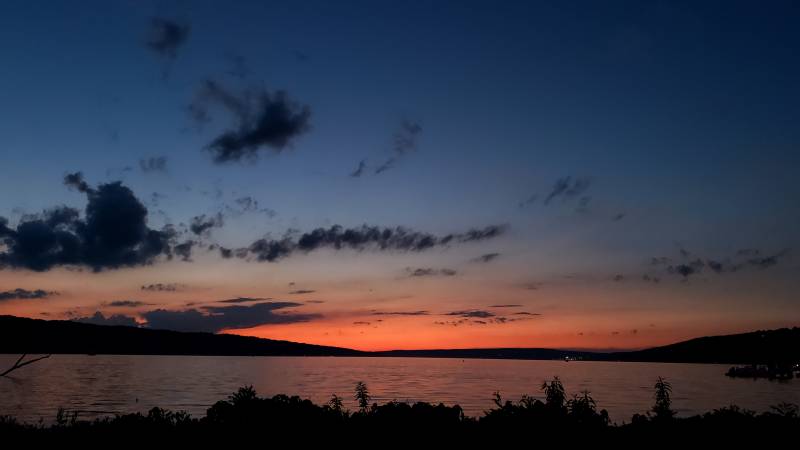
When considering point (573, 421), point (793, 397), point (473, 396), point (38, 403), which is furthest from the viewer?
point (793, 397)

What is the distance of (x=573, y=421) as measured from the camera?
24062 mm

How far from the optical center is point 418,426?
80.3 feet

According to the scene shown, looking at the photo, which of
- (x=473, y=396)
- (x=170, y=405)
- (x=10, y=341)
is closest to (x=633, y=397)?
(x=473, y=396)

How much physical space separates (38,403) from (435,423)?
276 feet

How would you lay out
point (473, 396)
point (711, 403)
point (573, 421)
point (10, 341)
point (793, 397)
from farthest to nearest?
point (793, 397) < point (473, 396) < point (711, 403) < point (573, 421) < point (10, 341)

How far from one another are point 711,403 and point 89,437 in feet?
352

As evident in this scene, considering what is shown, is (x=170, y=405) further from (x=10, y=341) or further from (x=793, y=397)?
(x=793, y=397)

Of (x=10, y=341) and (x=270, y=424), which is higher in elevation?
(x=10, y=341)

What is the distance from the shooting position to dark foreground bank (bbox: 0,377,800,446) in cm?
2341

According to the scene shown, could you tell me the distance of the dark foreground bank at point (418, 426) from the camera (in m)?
23.4

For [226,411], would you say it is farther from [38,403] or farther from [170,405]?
[38,403]

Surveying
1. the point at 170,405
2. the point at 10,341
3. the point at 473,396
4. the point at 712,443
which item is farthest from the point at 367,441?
the point at 473,396

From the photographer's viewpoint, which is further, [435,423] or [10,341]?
[435,423]

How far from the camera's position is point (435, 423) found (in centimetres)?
2473
